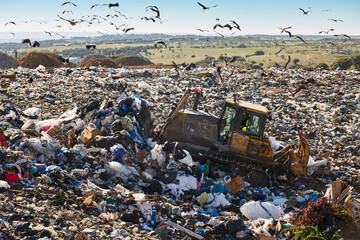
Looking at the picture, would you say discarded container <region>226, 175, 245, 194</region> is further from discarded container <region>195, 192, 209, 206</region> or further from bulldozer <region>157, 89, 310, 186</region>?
discarded container <region>195, 192, 209, 206</region>

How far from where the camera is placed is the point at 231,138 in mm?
6480

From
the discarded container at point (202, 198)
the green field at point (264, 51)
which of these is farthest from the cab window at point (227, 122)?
the green field at point (264, 51)

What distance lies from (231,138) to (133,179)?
246 centimetres

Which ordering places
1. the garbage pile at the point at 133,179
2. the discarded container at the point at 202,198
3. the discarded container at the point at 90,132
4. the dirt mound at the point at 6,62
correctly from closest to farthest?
the garbage pile at the point at 133,179 → the discarded container at the point at 202,198 → the discarded container at the point at 90,132 → the dirt mound at the point at 6,62

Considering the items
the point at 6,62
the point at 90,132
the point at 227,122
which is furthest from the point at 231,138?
the point at 6,62

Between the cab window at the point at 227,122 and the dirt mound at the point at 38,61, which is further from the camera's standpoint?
the dirt mound at the point at 38,61

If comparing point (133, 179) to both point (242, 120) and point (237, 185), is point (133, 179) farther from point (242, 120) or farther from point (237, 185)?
point (242, 120)

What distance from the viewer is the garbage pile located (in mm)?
4066

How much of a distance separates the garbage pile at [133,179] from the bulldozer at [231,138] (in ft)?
1.11

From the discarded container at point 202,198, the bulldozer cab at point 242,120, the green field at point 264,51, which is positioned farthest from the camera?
the green field at point 264,51

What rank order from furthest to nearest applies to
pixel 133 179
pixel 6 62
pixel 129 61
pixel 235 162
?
pixel 129 61 < pixel 6 62 < pixel 235 162 < pixel 133 179

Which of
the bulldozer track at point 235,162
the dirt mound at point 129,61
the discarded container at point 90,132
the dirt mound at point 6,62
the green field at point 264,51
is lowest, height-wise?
the bulldozer track at point 235,162

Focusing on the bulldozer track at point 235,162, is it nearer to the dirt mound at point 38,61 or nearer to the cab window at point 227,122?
the cab window at point 227,122

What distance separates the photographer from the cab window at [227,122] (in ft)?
21.3
